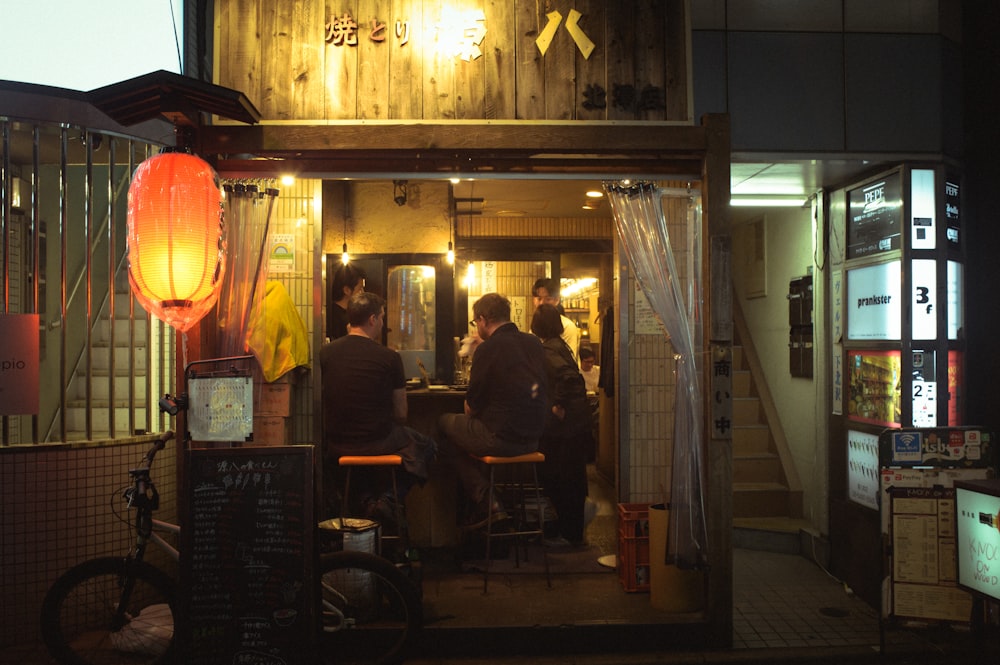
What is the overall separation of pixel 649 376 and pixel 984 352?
2.72 m

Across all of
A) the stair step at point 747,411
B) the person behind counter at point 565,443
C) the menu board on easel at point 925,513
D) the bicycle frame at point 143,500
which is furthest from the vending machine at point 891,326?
the bicycle frame at point 143,500

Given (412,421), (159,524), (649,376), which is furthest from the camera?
(412,421)

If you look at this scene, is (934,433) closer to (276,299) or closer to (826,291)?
(826,291)

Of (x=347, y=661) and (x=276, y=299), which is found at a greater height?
(x=276, y=299)

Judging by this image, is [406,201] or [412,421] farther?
[406,201]

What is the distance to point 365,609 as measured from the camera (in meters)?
4.89

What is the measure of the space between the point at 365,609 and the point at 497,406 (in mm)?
1945

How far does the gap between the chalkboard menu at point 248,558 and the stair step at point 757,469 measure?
5.45 m

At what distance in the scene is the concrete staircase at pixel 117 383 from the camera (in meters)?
5.94

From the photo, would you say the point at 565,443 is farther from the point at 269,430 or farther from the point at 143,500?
the point at 143,500

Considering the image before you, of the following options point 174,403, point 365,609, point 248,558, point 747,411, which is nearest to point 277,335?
point 174,403

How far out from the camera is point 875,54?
233 inches

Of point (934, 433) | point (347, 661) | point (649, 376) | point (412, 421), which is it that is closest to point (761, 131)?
point (649, 376)

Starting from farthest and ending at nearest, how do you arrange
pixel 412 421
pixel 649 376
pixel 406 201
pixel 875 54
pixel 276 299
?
pixel 406 201
pixel 412 421
pixel 649 376
pixel 875 54
pixel 276 299
